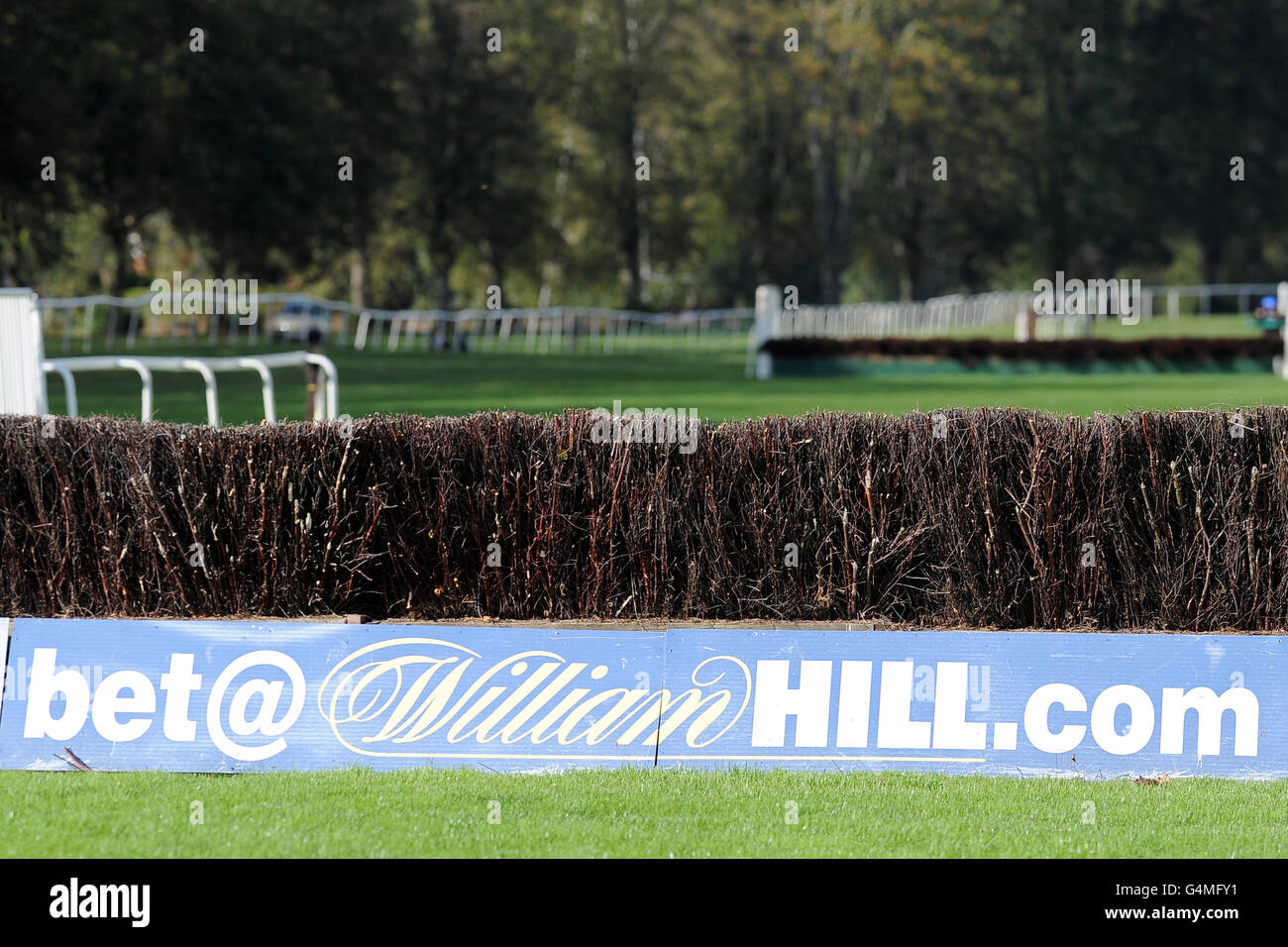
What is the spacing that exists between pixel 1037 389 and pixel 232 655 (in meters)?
17.5

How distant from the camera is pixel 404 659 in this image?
20.0ft

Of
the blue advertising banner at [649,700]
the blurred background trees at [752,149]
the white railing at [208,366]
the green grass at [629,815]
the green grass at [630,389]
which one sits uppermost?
the blurred background trees at [752,149]

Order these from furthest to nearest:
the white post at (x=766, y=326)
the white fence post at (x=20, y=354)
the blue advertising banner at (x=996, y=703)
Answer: the white post at (x=766, y=326), the white fence post at (x=20, y=354), the blue advertising banner at (x=996, y=703)

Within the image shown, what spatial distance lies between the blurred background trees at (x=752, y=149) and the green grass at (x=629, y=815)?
30.2m

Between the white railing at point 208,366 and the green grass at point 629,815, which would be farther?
the white railing at point 208,366

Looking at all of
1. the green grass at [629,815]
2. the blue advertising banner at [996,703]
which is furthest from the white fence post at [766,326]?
the green grass at [629,815]

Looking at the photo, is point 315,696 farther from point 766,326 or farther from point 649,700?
point 766,326

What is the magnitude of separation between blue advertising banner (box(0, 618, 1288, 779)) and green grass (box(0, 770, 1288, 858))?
149 millimetres

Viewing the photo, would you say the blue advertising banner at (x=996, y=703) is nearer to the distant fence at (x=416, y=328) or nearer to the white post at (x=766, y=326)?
the white post at (x=766, y=326)

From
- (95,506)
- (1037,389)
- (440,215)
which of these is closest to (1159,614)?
(95,506)

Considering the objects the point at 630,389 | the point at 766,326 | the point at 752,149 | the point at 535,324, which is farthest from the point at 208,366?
the point at 752,149

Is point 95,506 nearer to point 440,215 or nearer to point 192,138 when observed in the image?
point 192,138

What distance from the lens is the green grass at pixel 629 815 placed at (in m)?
4.80
